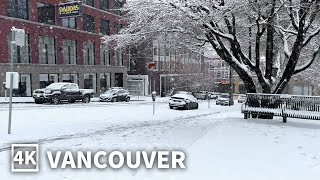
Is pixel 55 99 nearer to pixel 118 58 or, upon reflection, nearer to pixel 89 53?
pixel 89 53

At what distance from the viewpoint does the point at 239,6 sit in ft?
45.1

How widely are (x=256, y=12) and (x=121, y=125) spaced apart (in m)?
6.99

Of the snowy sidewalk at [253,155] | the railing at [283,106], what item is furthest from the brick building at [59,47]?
the snowy sidewalk at [253,155]

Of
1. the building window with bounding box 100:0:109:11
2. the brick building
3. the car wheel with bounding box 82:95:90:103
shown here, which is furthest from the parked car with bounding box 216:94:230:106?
the building window with bounding box 100:0:109:11

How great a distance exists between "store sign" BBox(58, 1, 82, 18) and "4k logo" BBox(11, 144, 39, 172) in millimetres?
30281

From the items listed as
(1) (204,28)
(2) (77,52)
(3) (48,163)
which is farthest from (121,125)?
(2) (77,52)

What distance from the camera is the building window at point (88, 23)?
4656 cm

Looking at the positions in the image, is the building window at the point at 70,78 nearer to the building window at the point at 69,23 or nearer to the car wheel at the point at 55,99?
the building window at the point at 69,23

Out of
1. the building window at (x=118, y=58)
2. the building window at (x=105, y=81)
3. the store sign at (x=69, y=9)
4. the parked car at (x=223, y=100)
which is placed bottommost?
the parked car at (x=223, y=100)

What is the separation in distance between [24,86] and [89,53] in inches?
475

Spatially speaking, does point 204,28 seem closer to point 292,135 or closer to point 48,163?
point 292,135

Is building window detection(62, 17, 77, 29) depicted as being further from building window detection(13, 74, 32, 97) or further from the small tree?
the small tree

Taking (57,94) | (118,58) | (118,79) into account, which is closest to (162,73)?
(118,79)

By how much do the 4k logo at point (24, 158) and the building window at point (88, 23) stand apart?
38.5 m
